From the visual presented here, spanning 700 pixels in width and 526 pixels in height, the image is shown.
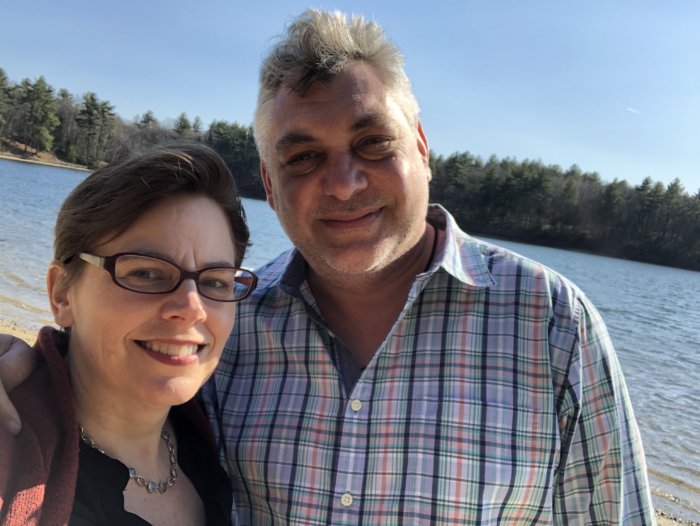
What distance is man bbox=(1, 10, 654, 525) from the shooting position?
1.73 metres

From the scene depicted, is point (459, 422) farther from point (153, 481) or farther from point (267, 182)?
point (267, 182)

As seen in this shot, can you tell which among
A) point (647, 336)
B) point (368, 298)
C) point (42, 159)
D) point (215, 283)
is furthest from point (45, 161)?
point (215, 283)

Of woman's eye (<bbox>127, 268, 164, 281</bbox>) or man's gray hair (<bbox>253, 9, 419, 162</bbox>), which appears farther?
man's gray hair (<bbox>253, 9, 419, 162</bbox>)

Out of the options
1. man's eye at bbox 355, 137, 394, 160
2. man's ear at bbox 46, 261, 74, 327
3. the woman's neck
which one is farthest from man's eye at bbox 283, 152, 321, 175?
the woman's neck

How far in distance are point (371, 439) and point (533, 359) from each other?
62 cm

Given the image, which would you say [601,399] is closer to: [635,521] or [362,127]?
[635,521]

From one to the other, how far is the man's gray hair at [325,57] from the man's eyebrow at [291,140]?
11cm

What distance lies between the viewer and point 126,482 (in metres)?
1.48

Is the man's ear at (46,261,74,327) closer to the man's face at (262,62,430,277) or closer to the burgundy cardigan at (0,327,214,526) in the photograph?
Answer: the burgundy cardigan at (0,327,214,526)

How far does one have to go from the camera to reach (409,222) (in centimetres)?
207

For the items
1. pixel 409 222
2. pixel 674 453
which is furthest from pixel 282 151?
pixel 674 453

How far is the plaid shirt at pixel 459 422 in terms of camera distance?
172 centimetres

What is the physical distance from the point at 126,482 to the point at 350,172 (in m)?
1.28

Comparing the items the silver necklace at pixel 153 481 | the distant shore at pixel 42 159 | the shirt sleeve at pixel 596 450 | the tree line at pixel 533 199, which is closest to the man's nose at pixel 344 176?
the shirt sleeve at pixel 596 450
